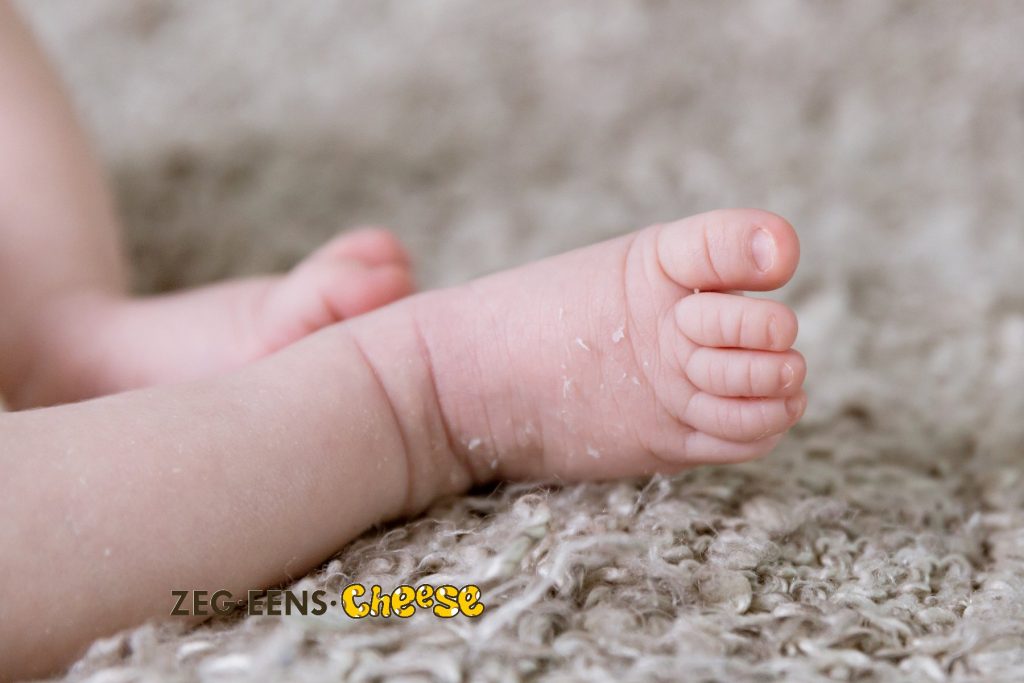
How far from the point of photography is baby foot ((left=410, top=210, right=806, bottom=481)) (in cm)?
60

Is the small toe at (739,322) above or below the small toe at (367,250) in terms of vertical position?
below

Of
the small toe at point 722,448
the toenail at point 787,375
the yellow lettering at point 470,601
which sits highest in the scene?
the toenail at point 787,375

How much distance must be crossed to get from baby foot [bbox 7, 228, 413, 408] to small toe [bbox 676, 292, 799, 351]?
10.5 inches

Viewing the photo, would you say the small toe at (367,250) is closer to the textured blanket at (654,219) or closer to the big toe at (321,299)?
the big toe at (321,299)

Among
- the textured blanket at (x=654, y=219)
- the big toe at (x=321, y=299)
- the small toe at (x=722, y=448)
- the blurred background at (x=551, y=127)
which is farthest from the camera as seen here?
the blurred background at (x=551, y=127)

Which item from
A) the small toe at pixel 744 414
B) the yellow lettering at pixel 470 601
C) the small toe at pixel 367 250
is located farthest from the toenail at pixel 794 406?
the small toe at pixel 367 250

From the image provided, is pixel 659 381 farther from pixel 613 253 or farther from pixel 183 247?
pixel 183 247

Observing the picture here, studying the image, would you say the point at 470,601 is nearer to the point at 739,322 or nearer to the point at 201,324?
the point at 739,322

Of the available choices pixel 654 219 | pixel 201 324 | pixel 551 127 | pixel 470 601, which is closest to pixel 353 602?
pixel 470 601

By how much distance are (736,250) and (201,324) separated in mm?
411

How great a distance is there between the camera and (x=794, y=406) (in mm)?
615

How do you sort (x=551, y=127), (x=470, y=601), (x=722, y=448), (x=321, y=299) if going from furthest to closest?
(x=551, y=127), (x=321, y=299), (x=722, y=448), (x=470, y=601)

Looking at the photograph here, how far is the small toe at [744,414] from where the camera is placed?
2.00ft

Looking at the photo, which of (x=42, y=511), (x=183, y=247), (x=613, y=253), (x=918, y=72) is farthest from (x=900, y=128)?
(x=42, y=511)
